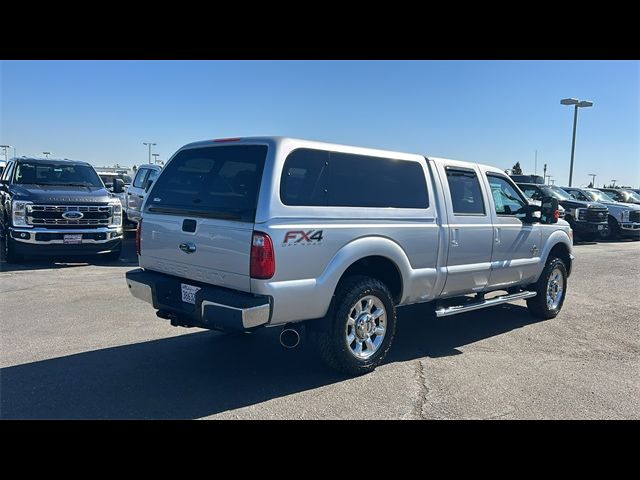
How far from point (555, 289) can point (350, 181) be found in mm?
4165

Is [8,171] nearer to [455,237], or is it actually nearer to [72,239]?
[72,239]

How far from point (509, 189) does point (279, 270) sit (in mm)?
3976

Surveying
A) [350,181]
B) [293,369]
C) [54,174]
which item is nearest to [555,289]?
[350,181]

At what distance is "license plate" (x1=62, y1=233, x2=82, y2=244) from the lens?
31.8ft

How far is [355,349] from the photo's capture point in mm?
4637

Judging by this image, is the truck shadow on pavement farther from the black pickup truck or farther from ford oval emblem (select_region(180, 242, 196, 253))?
the black pickup truck

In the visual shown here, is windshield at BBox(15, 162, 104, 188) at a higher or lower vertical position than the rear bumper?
higher

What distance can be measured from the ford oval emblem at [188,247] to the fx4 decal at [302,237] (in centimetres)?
88

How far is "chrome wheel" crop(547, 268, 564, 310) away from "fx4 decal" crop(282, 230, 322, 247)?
428 cm

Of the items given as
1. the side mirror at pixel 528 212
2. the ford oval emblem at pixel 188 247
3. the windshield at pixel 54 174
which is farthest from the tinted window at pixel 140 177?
the side mirror at pixel 528 212

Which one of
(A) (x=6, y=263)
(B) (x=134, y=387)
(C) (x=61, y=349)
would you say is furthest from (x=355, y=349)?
(A) (x=6, y=263)

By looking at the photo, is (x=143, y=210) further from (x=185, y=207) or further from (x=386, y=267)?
(x=386, y=267)

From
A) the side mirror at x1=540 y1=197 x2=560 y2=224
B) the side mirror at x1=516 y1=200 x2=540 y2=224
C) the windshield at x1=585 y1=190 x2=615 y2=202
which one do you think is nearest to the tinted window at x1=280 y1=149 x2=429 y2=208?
the side mirror at x1=516 y1=200 x2=540 y2=224

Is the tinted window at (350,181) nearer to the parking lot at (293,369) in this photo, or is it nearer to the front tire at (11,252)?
the parking lot at (293,369)
